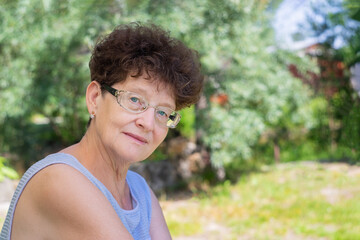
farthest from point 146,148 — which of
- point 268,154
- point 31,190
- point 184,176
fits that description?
point 268,154

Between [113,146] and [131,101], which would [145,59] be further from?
[113,146]

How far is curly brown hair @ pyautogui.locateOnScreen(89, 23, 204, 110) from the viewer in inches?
54.1

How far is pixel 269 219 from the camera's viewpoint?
517 centimetres

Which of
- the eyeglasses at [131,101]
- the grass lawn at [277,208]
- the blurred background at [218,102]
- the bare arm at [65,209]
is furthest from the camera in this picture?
the blurred background at [218,102]

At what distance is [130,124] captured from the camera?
4.50ft

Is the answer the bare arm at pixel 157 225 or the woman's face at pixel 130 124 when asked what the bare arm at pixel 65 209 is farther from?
the bare arm at pixel 157 225

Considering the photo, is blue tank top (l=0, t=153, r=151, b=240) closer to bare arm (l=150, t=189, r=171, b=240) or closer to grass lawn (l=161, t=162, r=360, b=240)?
bare arm (l=150, t=189, r=171, b=240)

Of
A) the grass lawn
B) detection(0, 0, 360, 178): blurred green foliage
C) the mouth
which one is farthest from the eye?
detection(0, 0, 360, 178): blurred green foliage

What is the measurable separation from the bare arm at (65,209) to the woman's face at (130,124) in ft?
0.70

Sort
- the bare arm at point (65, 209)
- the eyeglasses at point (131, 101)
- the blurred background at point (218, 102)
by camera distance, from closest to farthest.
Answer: the bare arm at point (65, 209) → the eyeglasses at point (131, 101) → the blurred background at point (218, 102)

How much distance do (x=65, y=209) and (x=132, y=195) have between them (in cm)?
52

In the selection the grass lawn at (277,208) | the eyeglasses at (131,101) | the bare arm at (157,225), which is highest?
the eyeglasses at (131,101)

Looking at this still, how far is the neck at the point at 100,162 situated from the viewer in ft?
4.51

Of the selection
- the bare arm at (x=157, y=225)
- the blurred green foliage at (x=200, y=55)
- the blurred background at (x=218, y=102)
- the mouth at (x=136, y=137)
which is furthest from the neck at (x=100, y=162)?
the blurred green foliage at (x=200, y=55)
